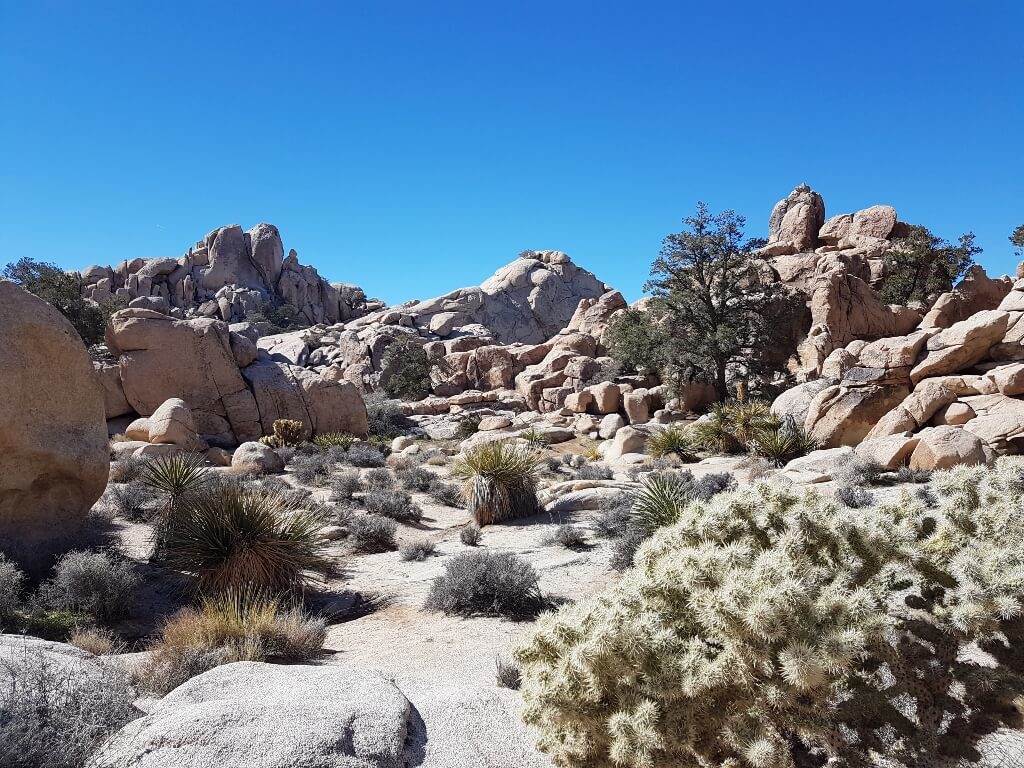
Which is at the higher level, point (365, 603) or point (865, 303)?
point (865, 303)

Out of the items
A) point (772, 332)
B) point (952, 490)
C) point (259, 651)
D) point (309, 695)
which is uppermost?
point (772, 332)

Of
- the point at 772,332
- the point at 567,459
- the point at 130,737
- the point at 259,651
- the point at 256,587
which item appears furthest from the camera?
the point at 772,332

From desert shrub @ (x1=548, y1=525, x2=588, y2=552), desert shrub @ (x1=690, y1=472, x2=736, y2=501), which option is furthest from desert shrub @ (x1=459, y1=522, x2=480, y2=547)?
desert shrub @ (x1=690, y1=472, x2=736, y2=501)

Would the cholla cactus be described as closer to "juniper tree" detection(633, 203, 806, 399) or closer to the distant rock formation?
"juniper tree" detection(633, 203, 806, 399)

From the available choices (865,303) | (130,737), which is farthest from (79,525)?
(865,303)

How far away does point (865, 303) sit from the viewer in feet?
105

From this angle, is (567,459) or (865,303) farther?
(865,303)

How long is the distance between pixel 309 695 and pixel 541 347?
135 feet

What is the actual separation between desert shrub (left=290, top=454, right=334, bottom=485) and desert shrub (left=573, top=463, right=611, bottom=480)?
7.18 meters

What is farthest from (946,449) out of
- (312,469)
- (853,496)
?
(312,469)

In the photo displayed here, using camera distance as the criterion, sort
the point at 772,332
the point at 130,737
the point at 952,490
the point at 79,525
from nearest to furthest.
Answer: the point at 130,737
the point at 952,490
the point at 79,525
the point at 772,332

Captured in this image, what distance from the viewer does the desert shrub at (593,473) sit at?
57.2ft

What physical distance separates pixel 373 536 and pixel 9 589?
563cm

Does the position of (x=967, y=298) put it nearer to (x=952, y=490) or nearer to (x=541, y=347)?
(x=541, y=347)
